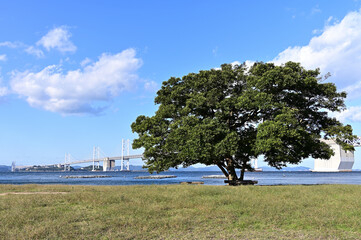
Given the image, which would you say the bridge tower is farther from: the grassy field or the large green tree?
the grassy field

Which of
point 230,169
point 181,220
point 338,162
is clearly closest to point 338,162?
point 338,162

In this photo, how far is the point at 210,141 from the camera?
90.9ft

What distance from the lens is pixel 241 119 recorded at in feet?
105

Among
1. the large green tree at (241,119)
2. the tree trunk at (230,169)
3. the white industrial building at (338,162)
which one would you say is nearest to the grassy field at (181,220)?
the large green tree at (241,119)

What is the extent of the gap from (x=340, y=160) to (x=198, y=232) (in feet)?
594

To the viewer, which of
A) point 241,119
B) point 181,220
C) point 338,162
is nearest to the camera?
point 181,220

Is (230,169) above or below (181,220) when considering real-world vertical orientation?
above

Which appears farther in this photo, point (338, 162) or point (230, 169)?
point (338, 162)

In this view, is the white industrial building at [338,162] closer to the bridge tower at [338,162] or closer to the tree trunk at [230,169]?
the bridge tower at [338,162]

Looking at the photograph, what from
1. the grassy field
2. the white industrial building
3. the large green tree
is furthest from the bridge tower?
the grassy field

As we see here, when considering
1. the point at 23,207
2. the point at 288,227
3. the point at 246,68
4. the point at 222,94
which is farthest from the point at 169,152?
the point at 288,227

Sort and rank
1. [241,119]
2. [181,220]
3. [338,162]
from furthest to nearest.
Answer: [338,162], [241,119], [181,220]

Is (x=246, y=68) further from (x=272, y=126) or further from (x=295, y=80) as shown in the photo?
(x=272, y=126)

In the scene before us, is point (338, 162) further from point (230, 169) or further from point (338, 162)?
point (230, 169)
